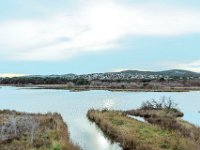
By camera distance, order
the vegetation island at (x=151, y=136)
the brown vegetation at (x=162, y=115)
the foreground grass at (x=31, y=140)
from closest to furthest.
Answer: the foreground grass at (x=31, y=140) < the vegetation island at (x=151, y=136) < the brown vegetation at (x=162, y=115)

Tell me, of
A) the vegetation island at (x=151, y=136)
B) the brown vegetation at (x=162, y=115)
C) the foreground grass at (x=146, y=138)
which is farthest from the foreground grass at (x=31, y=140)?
the brown vegetation at (x=162, y=115)

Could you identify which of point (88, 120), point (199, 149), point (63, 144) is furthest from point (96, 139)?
point (88, 120)

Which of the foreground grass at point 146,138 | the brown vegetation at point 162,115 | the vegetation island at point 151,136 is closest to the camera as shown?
the foreground grass at point 146,138

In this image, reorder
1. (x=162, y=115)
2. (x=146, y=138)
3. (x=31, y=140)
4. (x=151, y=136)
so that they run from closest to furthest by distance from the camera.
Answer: (x=31, y=140) → (x=146, y=138) → (x=151, y=136) → (x=162, y=115)

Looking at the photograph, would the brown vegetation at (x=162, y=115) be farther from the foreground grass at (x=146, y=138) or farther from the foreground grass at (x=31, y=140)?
the foreground grass at (x=31, y=140)

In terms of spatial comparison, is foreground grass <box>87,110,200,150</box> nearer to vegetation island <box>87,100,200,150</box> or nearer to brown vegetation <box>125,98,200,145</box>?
vegetation island <box>87,100,200,150</box>

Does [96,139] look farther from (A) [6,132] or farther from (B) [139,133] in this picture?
(A) [6,132]

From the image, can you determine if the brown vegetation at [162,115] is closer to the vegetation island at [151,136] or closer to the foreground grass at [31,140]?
the vegetation island at [151,136]

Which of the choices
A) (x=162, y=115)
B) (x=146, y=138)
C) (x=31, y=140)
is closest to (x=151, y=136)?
(x=146, y=138)

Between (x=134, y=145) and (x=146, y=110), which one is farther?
(x=146, y=110)

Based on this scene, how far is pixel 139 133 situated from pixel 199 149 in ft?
24.3

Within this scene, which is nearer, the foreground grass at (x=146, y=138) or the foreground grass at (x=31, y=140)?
the foreground grass at (x=31, y=140)

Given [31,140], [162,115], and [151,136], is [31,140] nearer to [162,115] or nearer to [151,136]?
[151,136]

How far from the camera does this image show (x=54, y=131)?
2730cm
